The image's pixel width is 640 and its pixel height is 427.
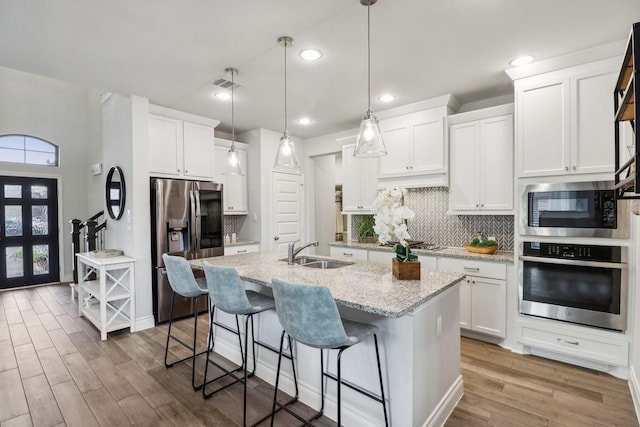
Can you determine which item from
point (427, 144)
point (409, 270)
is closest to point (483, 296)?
point (409, 270)

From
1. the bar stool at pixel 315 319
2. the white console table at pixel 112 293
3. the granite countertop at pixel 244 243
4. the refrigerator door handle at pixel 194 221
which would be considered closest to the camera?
the bar stool at pixel 315 319

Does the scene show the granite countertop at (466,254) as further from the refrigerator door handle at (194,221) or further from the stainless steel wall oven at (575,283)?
the refrigerator door handle at (194,221)

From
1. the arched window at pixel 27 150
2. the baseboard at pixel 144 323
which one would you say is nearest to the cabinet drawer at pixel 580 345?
the baseboard at pixel 144 323

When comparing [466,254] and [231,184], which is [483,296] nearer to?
[466,254]

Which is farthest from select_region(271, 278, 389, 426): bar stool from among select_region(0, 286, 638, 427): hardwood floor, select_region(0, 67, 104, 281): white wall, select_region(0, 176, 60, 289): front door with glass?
select_region(0, 176, 60, 289): front door with glass

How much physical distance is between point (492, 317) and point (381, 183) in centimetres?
202

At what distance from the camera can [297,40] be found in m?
2.48

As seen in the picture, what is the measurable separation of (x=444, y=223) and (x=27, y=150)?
7.35 metres

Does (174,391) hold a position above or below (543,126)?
below

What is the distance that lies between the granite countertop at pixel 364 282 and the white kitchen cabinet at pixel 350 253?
1.44 m

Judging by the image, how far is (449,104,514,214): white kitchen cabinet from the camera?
331 cm

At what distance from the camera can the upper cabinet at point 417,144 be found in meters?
3.71

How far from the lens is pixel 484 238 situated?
3709mm

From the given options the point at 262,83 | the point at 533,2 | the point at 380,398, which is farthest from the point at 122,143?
the point at 533,2
